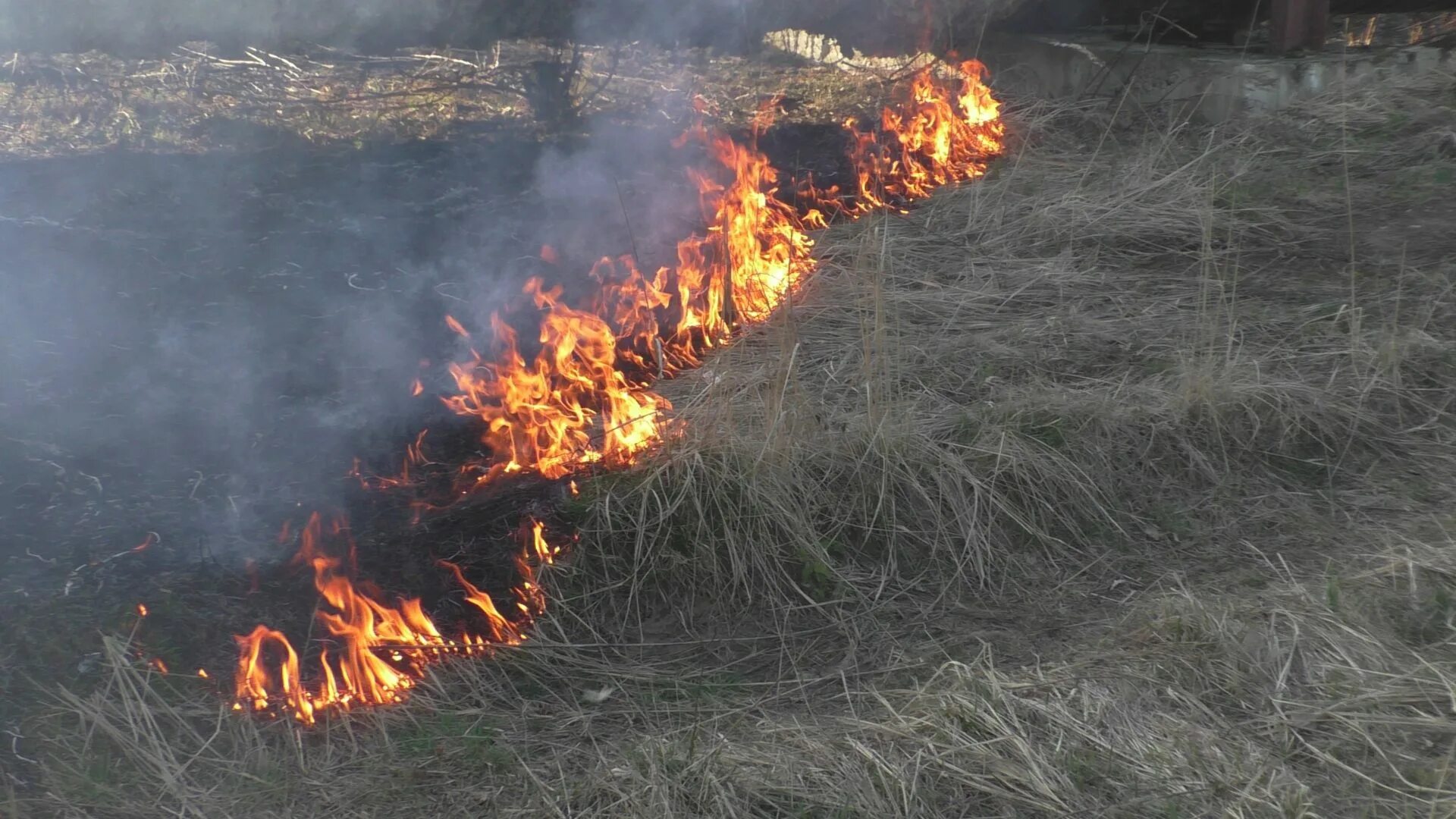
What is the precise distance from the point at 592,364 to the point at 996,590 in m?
1.68

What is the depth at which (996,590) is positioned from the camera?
3.04 meters

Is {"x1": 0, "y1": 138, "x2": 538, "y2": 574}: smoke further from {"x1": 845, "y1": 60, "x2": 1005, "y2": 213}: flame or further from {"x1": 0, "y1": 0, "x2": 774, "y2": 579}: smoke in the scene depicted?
{"x1": 845, "y1": 60, "x2": 1005, "y2": 213}: flame

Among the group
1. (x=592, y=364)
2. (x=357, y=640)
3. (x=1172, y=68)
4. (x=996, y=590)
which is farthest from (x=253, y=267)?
(x=1172, y=68)

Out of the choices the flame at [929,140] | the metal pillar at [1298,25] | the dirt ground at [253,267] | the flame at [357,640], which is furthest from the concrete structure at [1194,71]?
the flame at [357,640]

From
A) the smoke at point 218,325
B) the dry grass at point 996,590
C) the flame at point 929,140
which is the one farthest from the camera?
the flame at point 929,140

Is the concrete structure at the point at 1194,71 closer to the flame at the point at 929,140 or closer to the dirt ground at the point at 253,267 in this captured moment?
the flame at the point at 929,140

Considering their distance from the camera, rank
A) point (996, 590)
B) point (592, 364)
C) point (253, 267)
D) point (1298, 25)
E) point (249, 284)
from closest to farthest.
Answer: point (996, 590), point (592, 364), point (249, 284), point (253, 267), point (1298, 25)

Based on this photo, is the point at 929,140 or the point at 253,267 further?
the point at 929,140

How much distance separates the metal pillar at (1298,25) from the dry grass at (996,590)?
5.54 ft

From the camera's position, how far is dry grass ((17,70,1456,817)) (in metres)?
2.32

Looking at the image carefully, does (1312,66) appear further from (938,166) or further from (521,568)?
(521,568)

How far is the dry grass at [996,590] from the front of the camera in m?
2.32

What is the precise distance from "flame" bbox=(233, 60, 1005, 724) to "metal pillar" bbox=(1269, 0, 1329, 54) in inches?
58.8

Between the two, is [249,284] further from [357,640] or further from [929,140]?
[929,140]
